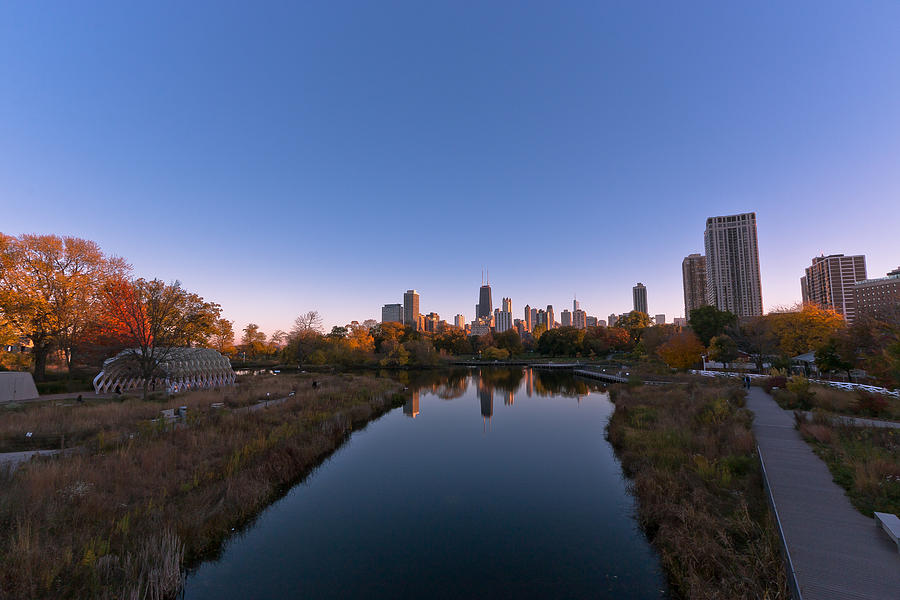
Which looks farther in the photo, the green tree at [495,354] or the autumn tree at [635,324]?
the green tree at [495,354]

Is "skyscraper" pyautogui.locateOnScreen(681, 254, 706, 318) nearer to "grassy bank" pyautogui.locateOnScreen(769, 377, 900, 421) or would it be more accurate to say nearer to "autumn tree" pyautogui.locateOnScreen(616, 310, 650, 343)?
"autumn tree" pyautogui.locateOnScreen(616, 310, 650, 343)

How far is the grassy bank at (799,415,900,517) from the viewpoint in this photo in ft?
25.9

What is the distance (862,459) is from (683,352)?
39.7 metres

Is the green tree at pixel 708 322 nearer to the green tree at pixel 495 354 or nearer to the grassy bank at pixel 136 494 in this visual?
the green tree at pixel 495 354

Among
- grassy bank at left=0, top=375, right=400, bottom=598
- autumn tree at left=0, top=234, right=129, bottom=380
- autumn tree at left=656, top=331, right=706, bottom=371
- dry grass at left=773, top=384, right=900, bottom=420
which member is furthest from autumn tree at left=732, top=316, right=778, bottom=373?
autumn tree at left=0, top=234, right=129, bottom=380

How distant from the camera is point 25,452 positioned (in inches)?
495

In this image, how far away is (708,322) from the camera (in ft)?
171

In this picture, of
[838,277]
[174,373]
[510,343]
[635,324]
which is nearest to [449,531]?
[174,373]

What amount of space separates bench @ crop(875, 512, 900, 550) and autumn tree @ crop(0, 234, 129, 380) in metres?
46.6

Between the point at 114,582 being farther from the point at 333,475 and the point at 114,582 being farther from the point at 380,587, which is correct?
the point at 333,475

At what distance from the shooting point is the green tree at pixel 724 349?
42031 millimetres

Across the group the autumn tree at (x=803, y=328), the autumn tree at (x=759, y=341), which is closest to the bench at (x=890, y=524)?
the autumn tree at (x=759, y=341)

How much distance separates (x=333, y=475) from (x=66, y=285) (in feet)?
111

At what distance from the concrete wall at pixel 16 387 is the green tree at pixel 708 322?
7054cm
